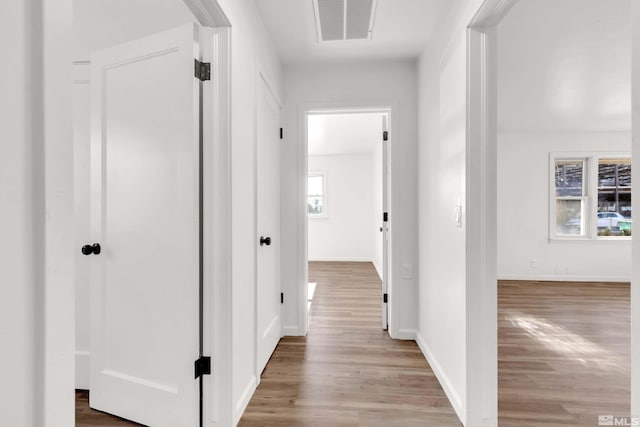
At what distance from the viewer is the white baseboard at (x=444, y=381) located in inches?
65.9

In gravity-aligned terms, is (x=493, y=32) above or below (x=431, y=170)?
above

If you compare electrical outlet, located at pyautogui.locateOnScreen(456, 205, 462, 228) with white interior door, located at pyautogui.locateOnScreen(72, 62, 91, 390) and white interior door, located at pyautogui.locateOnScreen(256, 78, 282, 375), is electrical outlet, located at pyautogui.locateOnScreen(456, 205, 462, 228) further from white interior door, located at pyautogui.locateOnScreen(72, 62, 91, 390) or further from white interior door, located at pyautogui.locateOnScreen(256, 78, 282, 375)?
white interior door, located at pyautogui.locateOnScreen(72, 62, 91, 390)

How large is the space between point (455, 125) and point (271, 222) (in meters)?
1.46

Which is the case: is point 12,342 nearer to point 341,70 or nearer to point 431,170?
point 431,170

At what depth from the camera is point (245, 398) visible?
1742 mm

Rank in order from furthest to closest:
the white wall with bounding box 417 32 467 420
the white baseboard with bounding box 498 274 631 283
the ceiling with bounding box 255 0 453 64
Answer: the white baseboard with bounding box 498 274 631 283, the ceiling with bounding box 255 0 453 64, the white wall with bounding box 417 32 467 420

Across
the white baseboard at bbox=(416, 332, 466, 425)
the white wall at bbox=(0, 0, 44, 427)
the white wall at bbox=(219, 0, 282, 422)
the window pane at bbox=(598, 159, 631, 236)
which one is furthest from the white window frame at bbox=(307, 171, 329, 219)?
the white wall at bbox=(0, 0, 44, 427)

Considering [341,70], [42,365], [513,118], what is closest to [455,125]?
[341,70]

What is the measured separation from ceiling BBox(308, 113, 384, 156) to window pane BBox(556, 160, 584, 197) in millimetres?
3101

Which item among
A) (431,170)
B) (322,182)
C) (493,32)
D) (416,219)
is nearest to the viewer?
(493,32)

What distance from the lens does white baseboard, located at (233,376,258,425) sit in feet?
5.29

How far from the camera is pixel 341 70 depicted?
2.78 metres

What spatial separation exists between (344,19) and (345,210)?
17.3 feet

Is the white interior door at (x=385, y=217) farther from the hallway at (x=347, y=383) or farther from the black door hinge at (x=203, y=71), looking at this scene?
the black door hinge at (x=203, y=71)
